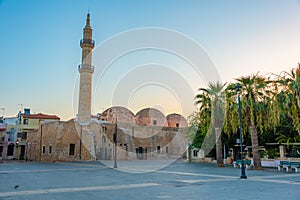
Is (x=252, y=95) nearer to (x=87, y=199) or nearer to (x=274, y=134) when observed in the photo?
(x=274, y=134)

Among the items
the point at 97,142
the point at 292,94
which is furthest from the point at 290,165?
the point at 97,142

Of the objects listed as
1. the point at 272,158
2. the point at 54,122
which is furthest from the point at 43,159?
the point at 272,158

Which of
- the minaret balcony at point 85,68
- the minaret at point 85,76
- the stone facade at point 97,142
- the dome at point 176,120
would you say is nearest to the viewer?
the stone facade at point 97,142

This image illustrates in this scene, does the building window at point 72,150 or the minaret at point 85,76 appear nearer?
the building window at point 72,150

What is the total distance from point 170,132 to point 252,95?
107ft

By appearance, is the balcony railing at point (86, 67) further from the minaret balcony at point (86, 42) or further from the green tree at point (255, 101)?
the green tree at point (255, 101)

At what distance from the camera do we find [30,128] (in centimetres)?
5200

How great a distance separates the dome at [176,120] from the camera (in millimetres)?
58756

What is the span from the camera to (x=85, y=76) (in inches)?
1510

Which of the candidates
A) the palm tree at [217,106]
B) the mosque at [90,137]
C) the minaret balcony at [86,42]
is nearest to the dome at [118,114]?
the mosque at [90,137]

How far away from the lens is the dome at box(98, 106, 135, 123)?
164 feet

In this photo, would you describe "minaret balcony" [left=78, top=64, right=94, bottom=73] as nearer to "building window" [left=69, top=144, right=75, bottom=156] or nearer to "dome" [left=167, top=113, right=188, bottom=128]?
"building window" [left=69, top=144, right=75, bottom=156]

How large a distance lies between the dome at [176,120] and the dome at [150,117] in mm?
3421

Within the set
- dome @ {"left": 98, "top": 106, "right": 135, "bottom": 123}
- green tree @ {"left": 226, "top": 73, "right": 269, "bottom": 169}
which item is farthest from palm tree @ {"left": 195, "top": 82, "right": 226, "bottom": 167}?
dome @ {"left": 98, "top": 106, "right": 135, "bottom": 123}
